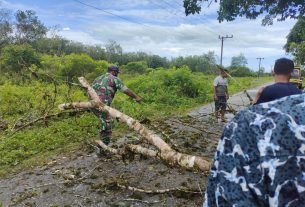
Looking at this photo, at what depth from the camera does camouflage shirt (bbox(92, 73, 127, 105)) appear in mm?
7660

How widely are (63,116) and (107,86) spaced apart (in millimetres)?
5379

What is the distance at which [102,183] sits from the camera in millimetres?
6074

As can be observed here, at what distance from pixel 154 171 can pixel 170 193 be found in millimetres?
1095

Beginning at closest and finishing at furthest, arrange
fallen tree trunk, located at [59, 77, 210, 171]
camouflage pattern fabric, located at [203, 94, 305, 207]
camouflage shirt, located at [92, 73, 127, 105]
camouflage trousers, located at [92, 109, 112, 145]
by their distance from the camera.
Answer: camouflage pattern fabric, located at [203, 94, 305, 207], fallen tree trunk, located at [59, 77, 210, 171], camouflage shirt, located at [92, 73, 127, 105], camouflage trousers, located at [92, 109, 112, 145]

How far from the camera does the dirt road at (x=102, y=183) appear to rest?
5426 mm

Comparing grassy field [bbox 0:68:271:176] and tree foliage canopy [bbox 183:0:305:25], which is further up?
tree foliage canopy [bbox 183:0:305:25]

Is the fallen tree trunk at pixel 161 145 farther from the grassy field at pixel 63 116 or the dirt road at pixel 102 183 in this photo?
the grassy field at pixel 63 116

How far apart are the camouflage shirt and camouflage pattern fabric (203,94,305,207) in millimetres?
6231

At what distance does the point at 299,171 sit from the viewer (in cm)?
140

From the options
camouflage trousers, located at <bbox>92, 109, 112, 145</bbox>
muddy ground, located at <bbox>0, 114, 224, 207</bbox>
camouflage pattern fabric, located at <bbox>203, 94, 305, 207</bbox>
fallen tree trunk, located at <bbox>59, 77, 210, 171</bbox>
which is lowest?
muddy ground, located at <bbox>0, 114, 224, 207</bbox>

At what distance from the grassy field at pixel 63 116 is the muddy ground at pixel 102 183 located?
3.24ft

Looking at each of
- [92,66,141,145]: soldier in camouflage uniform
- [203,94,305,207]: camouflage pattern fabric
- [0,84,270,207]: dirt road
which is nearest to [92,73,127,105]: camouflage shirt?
[92,66,141,145]: soldier in camouflage uniform

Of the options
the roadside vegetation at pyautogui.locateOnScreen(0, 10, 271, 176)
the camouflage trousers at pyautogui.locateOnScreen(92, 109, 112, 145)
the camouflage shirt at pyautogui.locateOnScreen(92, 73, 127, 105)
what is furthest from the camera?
the roadside vegetation at pyautogui.locateOnScreen(0, 10, 271, 176)

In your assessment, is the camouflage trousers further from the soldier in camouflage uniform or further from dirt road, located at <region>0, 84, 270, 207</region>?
dirt road, located at <region>0, 84, 270, 207</region>
